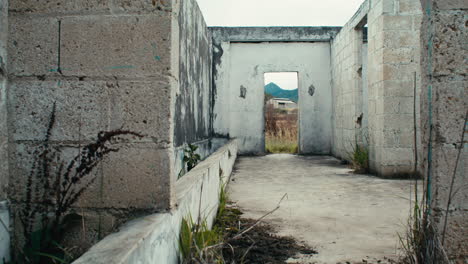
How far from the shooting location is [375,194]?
4.74m

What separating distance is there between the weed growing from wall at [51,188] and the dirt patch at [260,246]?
909mm

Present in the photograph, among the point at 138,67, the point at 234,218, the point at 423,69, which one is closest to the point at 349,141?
the point at 234,218

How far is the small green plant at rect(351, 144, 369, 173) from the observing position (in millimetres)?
6621

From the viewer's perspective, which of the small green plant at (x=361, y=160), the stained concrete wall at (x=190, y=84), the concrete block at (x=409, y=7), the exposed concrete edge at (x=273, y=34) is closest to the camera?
the stained concrete wall at (x=190, y=84)

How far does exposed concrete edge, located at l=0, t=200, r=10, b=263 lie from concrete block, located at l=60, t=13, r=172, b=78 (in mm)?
797

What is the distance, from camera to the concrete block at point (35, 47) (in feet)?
7.09

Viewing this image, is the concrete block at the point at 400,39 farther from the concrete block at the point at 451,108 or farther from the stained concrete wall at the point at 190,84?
the concrete block at the point at 451,108

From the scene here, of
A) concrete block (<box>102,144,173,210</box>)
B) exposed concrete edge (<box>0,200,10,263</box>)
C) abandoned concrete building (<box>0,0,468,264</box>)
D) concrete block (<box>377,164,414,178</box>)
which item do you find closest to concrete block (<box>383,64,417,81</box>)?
concrete block (<box>377,164,414,178</box>)

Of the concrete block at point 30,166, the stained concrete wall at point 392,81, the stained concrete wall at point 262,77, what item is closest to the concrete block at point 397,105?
the stained concrete wall at point 392,81

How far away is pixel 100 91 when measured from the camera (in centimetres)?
215

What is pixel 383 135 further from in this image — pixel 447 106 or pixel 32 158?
pixel 32 158

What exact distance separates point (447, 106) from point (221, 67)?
8.16 meters

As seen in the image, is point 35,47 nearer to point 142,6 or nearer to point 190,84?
point 142,6

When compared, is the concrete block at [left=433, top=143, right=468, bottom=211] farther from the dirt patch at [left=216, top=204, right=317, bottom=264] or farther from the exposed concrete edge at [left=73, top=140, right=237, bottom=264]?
the exposed concrete edge at [left=73, top=140, right=237, bottom=264]
